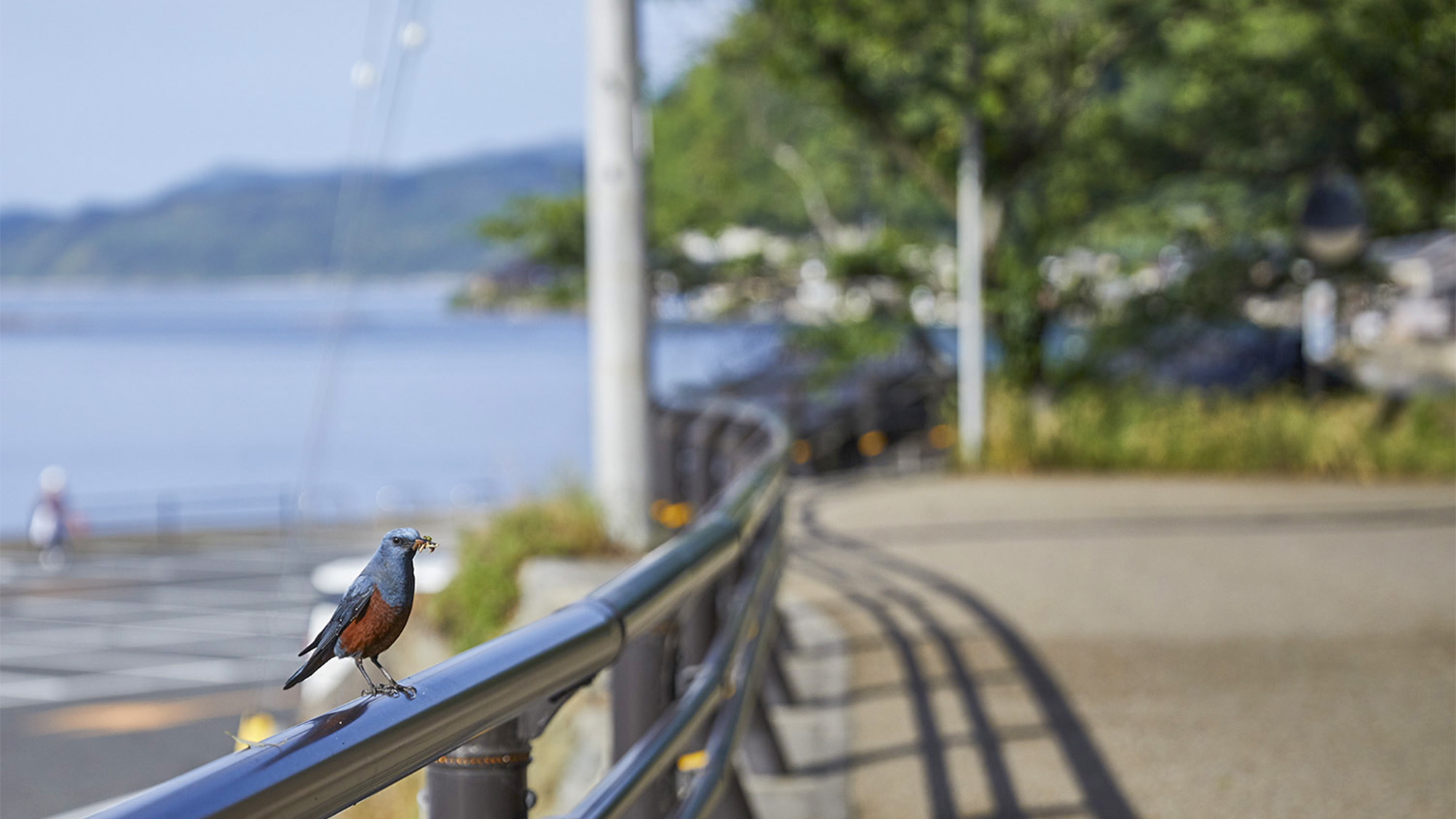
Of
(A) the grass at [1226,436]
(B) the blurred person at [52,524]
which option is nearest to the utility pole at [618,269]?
(A) the grass at [1226,436]

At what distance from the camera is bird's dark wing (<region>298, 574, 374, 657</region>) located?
4.69ft

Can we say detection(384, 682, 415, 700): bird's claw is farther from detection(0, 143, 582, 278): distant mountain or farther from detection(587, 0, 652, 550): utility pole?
detection(587, 0, 652, 550): utility pole

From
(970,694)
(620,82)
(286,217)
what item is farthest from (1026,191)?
(286,217)

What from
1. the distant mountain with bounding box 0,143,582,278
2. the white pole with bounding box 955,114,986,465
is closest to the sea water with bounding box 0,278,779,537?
the distant mountain with bounding box 0,143,582,278

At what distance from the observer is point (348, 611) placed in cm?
144

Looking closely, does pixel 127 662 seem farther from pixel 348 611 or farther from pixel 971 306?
pixel 348 611

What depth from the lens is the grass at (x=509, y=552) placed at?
319 inches

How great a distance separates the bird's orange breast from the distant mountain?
208 cm

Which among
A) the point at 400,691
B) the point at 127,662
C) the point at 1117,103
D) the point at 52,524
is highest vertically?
the point at 1117,103

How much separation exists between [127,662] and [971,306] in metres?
18.0

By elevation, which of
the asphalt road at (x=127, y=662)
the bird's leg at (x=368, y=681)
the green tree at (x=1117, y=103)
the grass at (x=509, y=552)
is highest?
the green tree at (x=1117, y=103)

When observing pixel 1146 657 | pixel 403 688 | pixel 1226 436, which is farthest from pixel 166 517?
pixel 403 688

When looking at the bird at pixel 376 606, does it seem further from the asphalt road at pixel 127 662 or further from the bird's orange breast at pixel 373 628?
the asphalt road at pixel 127 662

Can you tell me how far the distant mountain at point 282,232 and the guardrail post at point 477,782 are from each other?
1673mm
